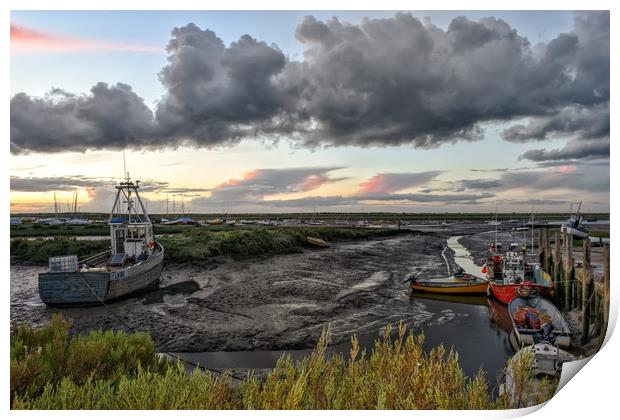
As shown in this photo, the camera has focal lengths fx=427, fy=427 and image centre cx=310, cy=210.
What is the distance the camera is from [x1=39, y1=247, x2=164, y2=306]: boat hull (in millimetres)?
5535

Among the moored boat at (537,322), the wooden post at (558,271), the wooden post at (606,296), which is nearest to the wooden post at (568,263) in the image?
the wooden post at (558,271)

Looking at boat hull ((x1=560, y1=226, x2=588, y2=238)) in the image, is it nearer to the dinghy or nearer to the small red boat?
the dinghy

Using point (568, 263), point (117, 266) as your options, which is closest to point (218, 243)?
point (117, 266)

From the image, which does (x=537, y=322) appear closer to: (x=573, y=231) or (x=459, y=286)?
(x=573, y=231)

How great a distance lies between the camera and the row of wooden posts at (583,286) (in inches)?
217

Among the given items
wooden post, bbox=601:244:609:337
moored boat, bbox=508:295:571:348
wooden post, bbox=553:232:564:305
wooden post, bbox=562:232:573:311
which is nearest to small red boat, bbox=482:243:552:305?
wooden post, bbox=553:232:564:305

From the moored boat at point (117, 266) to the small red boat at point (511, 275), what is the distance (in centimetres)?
648

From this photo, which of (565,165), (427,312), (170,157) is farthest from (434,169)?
(170,157)

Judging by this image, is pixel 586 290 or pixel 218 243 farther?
pixel 218 243

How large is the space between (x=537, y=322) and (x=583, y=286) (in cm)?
86

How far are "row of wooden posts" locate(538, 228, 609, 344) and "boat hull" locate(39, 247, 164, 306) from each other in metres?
6.22

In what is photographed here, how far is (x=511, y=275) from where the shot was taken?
8664 mm

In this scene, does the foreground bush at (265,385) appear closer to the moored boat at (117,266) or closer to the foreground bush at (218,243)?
the moored boat at (117,266)

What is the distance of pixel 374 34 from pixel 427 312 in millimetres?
4255
